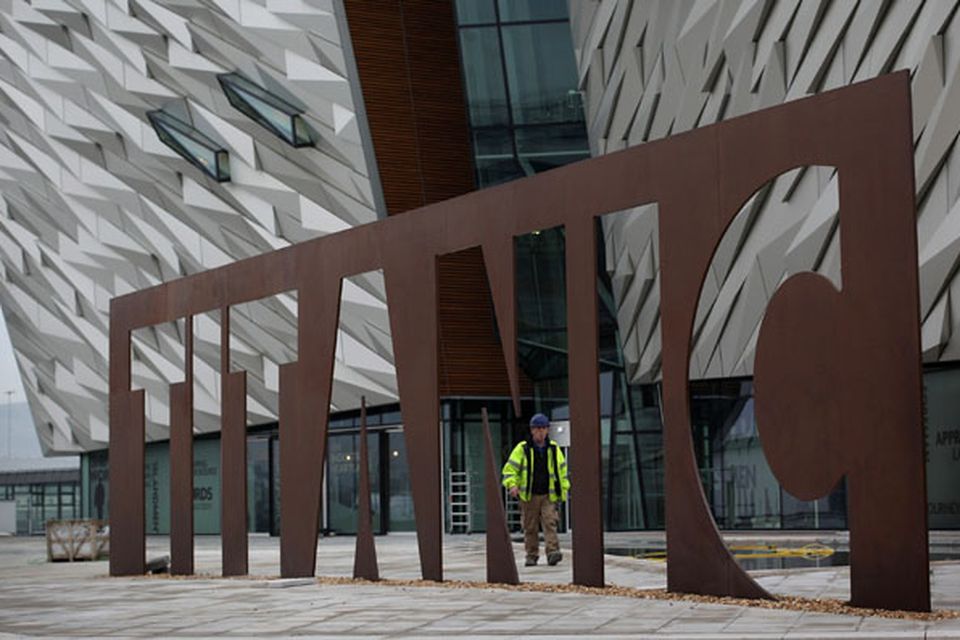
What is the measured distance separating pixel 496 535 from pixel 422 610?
106 inches

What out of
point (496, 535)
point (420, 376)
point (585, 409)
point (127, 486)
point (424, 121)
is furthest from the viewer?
point (424, 121)

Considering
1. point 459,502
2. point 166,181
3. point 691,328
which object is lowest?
point 459,502

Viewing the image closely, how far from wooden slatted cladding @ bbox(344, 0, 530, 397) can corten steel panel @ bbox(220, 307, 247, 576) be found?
12969mm

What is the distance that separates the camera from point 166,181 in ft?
126

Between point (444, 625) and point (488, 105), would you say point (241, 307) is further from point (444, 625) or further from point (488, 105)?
point (444, 625)

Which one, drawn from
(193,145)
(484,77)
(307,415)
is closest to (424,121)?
(484,77)

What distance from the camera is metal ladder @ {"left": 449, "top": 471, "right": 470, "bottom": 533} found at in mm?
35969

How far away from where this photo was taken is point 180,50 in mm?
34469

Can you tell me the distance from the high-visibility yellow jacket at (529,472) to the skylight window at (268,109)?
1513 centimetres

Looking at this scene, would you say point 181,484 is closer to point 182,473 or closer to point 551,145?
point 182,473

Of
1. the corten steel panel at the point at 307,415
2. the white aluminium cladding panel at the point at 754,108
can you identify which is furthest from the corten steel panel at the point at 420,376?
the white aluminium cladding panel at the point at 754,108

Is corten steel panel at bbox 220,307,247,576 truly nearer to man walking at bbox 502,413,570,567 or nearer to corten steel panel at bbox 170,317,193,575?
corten steel panel at bbox 170,317,193,575

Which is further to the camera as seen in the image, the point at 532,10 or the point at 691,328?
the point at 532,10

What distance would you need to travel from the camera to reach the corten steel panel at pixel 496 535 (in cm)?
1543
